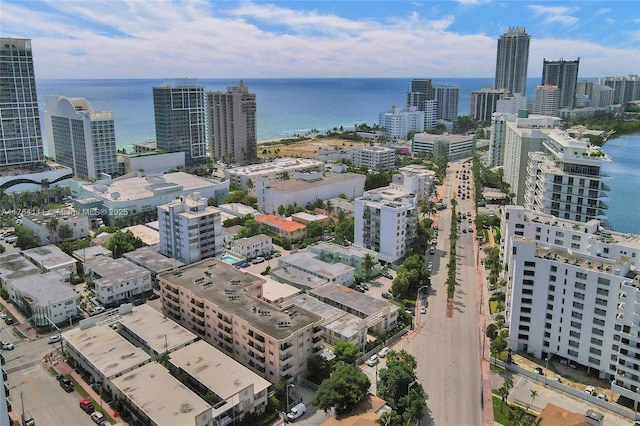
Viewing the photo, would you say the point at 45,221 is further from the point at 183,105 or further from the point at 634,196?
the point at 634,196

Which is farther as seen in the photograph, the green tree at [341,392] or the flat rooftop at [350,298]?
the flat rooftop at [350,298]

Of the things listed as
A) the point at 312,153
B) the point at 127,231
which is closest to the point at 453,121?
the point at 312,153

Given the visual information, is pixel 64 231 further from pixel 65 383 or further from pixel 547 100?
pixel 547 100

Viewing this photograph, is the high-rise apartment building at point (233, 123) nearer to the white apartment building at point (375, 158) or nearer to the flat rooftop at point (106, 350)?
the white apartment building at point (375, 158)

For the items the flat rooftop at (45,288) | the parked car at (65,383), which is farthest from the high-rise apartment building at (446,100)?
the parked car at (65,383)

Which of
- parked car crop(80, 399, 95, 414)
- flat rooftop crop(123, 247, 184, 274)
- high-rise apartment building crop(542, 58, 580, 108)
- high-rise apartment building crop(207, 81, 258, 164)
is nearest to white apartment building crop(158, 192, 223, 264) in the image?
flat rooftop crop(123, 247, 184, 274)

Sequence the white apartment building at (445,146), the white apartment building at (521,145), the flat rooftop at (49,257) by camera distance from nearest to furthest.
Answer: the flat rooftop at (49,257) → the white apartment building at (521,145) → the white apartment building at (445,146)

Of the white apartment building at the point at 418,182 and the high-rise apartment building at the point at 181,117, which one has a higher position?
the high-rise apartment building at the point at 181,117
